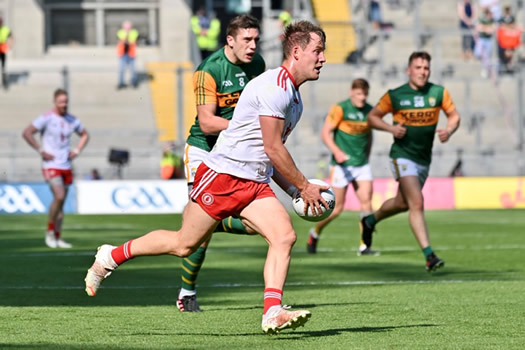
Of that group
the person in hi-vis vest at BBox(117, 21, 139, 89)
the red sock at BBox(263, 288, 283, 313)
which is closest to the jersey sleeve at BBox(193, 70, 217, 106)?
the red sock at BBox(263, 288, 283, 313)

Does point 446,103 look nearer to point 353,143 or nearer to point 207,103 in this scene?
point 353,143

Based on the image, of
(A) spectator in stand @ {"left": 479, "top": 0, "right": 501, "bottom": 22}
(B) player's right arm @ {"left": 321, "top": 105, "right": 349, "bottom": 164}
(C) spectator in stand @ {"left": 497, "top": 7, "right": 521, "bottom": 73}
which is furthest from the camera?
(A) spectator in stand @ {"left": 479, "top": 0, "right": 501, "bottom": 22}

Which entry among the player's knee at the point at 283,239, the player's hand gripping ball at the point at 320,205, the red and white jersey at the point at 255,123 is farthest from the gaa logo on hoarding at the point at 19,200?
the player's knee at the point at 283,239

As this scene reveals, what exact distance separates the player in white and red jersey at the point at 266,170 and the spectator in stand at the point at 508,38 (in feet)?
90.8

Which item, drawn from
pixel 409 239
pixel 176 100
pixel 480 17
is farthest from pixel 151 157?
pixel 409 239

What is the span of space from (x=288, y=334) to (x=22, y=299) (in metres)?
3.17

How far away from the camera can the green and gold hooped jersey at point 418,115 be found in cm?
1348

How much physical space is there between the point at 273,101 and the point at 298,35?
1.69ft

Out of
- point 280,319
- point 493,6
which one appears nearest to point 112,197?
point 493,6

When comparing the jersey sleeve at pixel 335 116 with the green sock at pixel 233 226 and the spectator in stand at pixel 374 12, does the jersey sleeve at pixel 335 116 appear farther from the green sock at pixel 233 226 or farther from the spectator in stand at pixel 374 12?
the spectator in stand at pixel 374 12

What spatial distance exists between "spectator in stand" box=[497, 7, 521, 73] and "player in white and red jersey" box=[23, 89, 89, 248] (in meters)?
19.9

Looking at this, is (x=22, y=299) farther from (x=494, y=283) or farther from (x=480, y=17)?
(x=480, y=17)

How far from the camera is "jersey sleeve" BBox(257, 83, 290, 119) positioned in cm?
763

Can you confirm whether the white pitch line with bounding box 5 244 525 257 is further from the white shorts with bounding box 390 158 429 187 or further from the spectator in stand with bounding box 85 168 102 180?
the spectator in stand with bounding box 85 168 102 180
